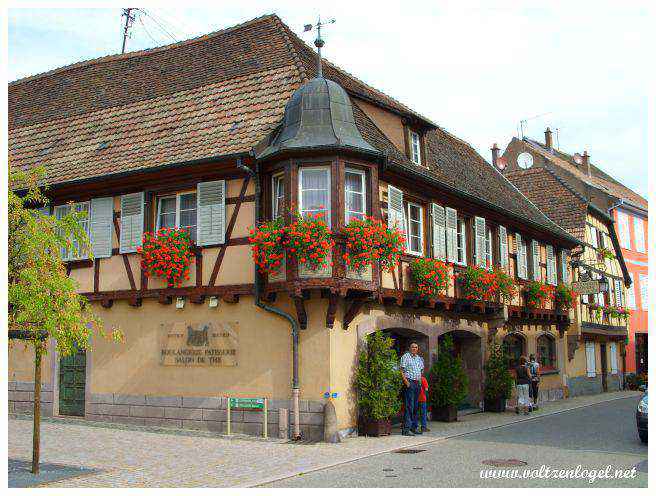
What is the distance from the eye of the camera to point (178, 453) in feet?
39.5

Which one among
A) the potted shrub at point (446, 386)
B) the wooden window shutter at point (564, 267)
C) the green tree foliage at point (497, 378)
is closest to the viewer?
the potted shrub at point (446, 386)

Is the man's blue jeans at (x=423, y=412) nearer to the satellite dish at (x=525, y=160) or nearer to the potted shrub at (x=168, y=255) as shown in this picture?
the potted shrub at (x=168, y=255)

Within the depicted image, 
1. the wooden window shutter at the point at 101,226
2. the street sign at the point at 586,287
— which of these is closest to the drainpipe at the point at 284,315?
the wooden window shutter at the point at 101,226

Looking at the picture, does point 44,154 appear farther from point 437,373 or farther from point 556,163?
point 556,163

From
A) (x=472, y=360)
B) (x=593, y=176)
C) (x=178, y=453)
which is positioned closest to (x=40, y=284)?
(x=178, y=453)

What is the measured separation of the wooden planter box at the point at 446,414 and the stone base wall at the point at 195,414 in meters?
4.32

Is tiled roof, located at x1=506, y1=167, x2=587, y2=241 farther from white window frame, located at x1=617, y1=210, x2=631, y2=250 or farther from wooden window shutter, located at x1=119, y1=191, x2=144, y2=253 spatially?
wooden window shutter, located at x1=119, y1=191, x2=144, y2=253

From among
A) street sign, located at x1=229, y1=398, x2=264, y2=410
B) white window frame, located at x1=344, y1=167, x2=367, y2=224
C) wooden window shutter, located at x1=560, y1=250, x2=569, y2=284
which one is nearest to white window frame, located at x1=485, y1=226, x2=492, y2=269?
wooden window shutter, located at x1=560, y1=250, x2=569, y2=284

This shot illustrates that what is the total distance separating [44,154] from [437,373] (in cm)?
1079

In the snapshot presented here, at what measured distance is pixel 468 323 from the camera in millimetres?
19344

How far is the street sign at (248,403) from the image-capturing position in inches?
556

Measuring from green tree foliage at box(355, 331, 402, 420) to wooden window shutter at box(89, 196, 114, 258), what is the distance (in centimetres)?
613

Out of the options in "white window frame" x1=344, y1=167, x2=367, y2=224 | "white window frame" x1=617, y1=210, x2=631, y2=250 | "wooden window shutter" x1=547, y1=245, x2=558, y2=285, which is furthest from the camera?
"white window frame" x1=617, y1=210, x2=631, y2=250

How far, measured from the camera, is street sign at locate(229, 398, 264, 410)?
556 inches
